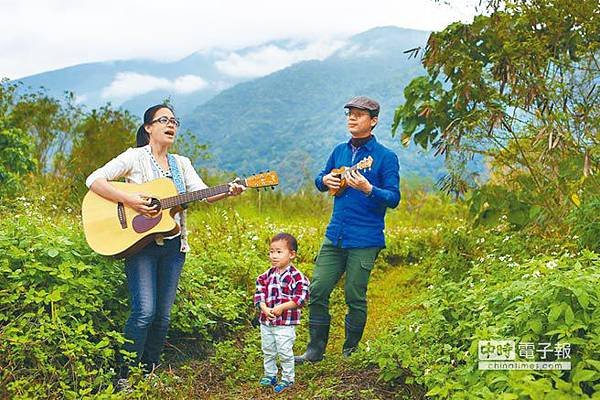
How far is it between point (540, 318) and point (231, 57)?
11508cm

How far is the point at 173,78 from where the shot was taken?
387ft

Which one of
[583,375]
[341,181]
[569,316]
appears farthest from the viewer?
[341,181]

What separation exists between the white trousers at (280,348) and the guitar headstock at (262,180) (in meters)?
0.86

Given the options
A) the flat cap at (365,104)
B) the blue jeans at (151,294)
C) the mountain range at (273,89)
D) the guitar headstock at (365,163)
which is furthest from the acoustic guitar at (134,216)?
the mountain range at (273,89)

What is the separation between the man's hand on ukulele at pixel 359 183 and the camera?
4.78 meters

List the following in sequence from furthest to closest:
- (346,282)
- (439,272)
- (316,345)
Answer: (439,272)
(316,345)
(346,282)

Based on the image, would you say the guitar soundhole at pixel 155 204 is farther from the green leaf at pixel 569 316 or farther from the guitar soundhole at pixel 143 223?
the green leaf at pixel 569 316

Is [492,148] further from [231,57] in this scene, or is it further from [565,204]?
[231,57]

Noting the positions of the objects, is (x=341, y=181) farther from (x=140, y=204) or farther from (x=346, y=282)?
(x=140, y=204)

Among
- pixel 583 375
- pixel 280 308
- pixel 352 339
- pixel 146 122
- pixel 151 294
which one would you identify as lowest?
pixel 352 339

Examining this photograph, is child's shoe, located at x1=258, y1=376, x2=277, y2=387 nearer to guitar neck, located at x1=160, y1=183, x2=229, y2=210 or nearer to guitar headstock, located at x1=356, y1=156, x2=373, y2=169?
guitar neck, located at x1=160, y1=183, x2=229, y2=210

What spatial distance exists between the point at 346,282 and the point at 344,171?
72 cm

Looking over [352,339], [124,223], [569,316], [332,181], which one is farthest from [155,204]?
[569,316]

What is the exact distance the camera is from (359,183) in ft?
15.7
